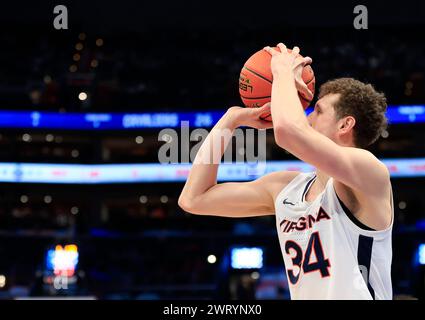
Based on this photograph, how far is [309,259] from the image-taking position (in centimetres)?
281

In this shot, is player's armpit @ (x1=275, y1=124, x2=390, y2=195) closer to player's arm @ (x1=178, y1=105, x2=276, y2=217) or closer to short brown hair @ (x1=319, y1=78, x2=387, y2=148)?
short brown hair @ (x1=319, y1=78, x2=387, y2=148)

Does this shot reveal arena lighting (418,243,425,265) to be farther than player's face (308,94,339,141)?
Yes

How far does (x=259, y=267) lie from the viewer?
16.4 m

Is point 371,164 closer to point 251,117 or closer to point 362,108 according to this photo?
point 362,108

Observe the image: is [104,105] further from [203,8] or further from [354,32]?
[354,32]

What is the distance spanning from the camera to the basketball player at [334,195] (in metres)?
2.70

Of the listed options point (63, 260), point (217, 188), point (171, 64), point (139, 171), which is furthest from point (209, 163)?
point (171, 64)

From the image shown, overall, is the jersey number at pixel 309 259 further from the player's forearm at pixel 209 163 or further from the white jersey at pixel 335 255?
the player's forearm at pixel 209 163

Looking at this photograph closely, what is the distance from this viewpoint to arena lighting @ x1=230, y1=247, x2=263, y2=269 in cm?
1631

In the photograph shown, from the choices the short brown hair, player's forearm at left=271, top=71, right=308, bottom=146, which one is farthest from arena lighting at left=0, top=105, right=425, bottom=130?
player's forearm at left=271, top=71, right=308, bottom=146

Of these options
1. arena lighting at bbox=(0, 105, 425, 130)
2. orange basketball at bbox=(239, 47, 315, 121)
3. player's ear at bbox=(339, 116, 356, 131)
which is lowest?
player's ear at bbox=(339, 116, 356, 131)

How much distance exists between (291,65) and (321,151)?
46 cm

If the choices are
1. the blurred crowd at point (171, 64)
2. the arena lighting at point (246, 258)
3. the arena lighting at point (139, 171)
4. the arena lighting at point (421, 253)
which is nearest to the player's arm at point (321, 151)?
the arena lighting at point (246, 258)

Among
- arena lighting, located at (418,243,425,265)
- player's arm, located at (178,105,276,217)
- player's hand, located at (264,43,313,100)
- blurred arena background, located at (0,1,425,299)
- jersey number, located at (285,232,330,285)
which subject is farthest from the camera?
blurred arena background, located at (0,1,425,299)
